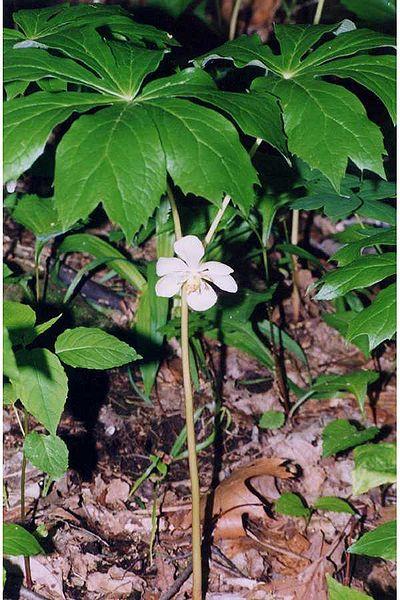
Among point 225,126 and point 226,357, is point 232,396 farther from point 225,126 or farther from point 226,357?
point 225,126

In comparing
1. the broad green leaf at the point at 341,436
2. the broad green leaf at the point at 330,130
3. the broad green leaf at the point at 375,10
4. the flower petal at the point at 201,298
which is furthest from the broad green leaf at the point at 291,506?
the broad green leaf at the point at 375,10

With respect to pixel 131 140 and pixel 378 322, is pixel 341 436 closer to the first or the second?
pixel 378 322

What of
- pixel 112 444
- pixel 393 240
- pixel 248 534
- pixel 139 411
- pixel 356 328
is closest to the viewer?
pixel 356 328

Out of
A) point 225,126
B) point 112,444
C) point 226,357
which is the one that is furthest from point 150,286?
point 225,126

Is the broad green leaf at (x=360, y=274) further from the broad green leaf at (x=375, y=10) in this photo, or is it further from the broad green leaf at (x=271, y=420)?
the broad green leaf at (x=375, y=10)

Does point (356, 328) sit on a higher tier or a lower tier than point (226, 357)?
higher

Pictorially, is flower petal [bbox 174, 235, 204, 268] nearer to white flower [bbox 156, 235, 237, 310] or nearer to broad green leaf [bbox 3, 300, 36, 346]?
white flower [bbox 156, 235, 237, 310]
